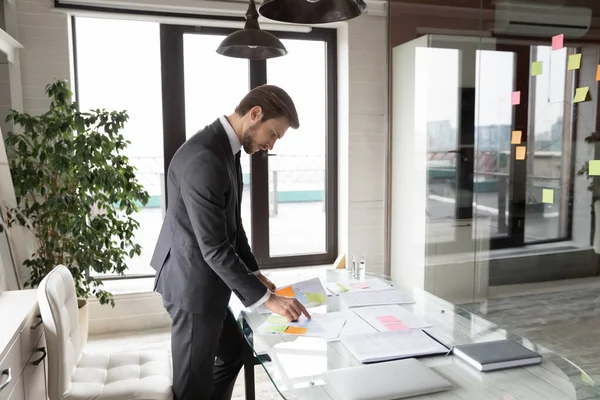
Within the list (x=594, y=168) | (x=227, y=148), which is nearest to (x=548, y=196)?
(x=594, y=168)

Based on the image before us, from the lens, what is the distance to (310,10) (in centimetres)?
166

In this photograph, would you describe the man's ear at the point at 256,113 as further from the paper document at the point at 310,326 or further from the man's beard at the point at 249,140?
the paper document at the point at 310,326

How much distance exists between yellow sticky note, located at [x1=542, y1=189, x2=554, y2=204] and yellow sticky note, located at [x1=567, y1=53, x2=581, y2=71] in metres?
0.88

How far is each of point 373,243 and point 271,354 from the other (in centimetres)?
279

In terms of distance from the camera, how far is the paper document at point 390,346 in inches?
54.5

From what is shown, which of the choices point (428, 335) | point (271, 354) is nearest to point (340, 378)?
point (271, 354)

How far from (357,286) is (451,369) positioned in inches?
33.0

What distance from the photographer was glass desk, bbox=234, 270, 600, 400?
119 cm

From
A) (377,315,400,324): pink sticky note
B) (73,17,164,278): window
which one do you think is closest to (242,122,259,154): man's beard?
(377,315,400,324): pink sticky note

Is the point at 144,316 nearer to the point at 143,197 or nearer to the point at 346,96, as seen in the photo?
the point at 143,197

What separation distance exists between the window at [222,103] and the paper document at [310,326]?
2117 mm

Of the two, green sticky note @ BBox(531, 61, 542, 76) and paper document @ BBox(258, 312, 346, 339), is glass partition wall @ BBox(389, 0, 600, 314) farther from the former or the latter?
paper document @ BBox(258, 312, 346, 339)

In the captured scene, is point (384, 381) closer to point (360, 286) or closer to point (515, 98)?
point (360, 286)

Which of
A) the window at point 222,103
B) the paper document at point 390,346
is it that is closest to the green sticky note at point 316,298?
the paper document at point 390,346
